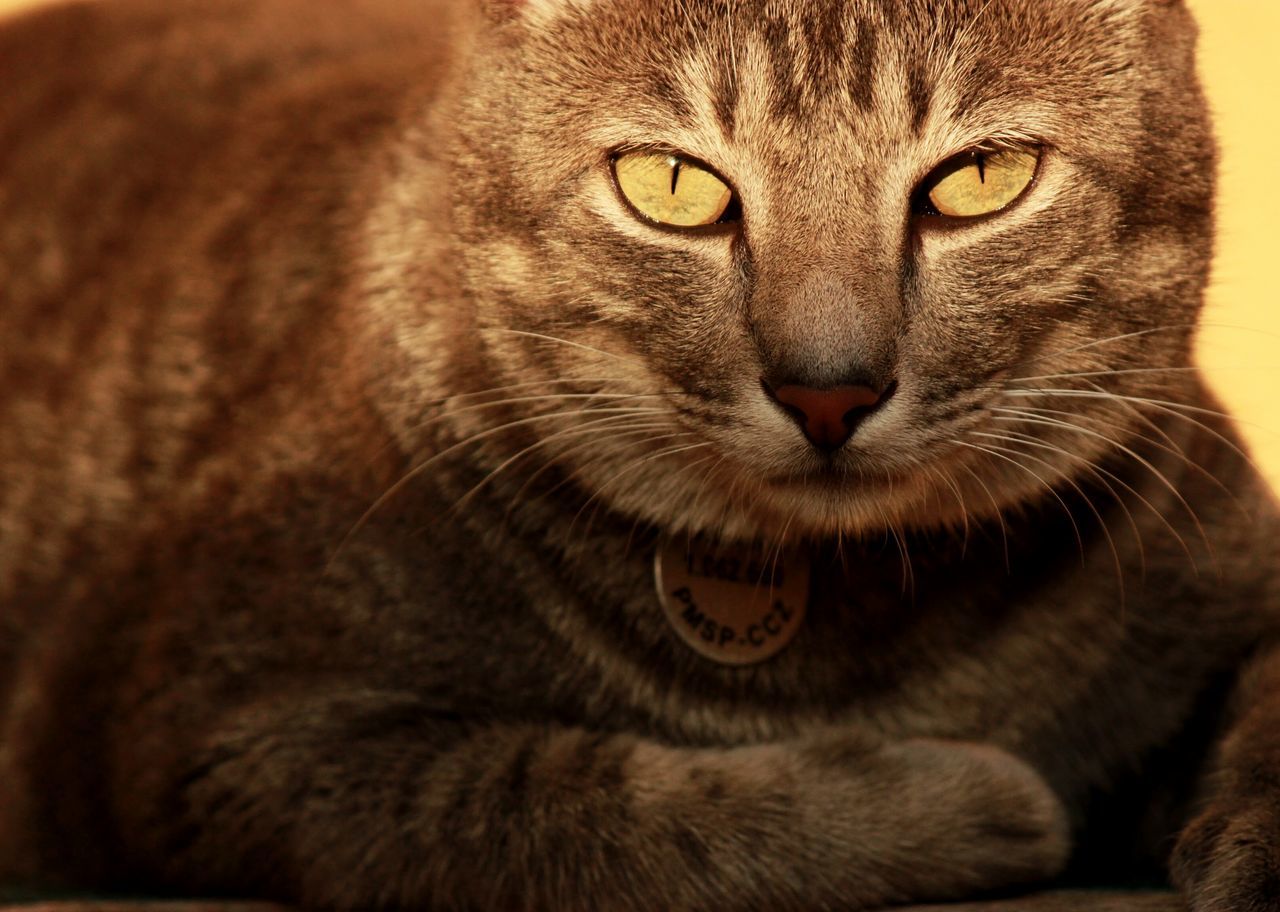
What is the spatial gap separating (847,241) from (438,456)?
1.62ft

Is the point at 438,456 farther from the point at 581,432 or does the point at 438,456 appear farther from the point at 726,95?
the point at 726,95

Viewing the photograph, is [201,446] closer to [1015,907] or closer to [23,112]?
[23,112]

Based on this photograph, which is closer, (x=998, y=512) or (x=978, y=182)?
(x=978, y=182)

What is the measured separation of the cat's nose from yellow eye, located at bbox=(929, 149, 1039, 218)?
0.64 ft

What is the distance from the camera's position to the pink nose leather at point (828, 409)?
1.32 metres

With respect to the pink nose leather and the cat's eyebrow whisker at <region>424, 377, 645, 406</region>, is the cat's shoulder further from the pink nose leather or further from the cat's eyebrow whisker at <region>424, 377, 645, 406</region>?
the pink nose leather

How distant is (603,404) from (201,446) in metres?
0.60

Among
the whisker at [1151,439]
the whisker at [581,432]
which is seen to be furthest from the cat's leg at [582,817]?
the whisker at [1151,439]

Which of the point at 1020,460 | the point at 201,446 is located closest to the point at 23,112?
the point at 201,446

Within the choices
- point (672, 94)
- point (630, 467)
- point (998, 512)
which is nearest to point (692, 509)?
point (630, 467)

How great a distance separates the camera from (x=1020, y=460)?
154 centimetres

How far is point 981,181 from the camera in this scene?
1.43m

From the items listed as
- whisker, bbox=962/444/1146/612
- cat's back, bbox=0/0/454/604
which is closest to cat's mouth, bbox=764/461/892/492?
whisker, bbox=962/444/1146/612

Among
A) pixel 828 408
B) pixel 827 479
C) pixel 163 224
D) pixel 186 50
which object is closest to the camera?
pixel 828 408
